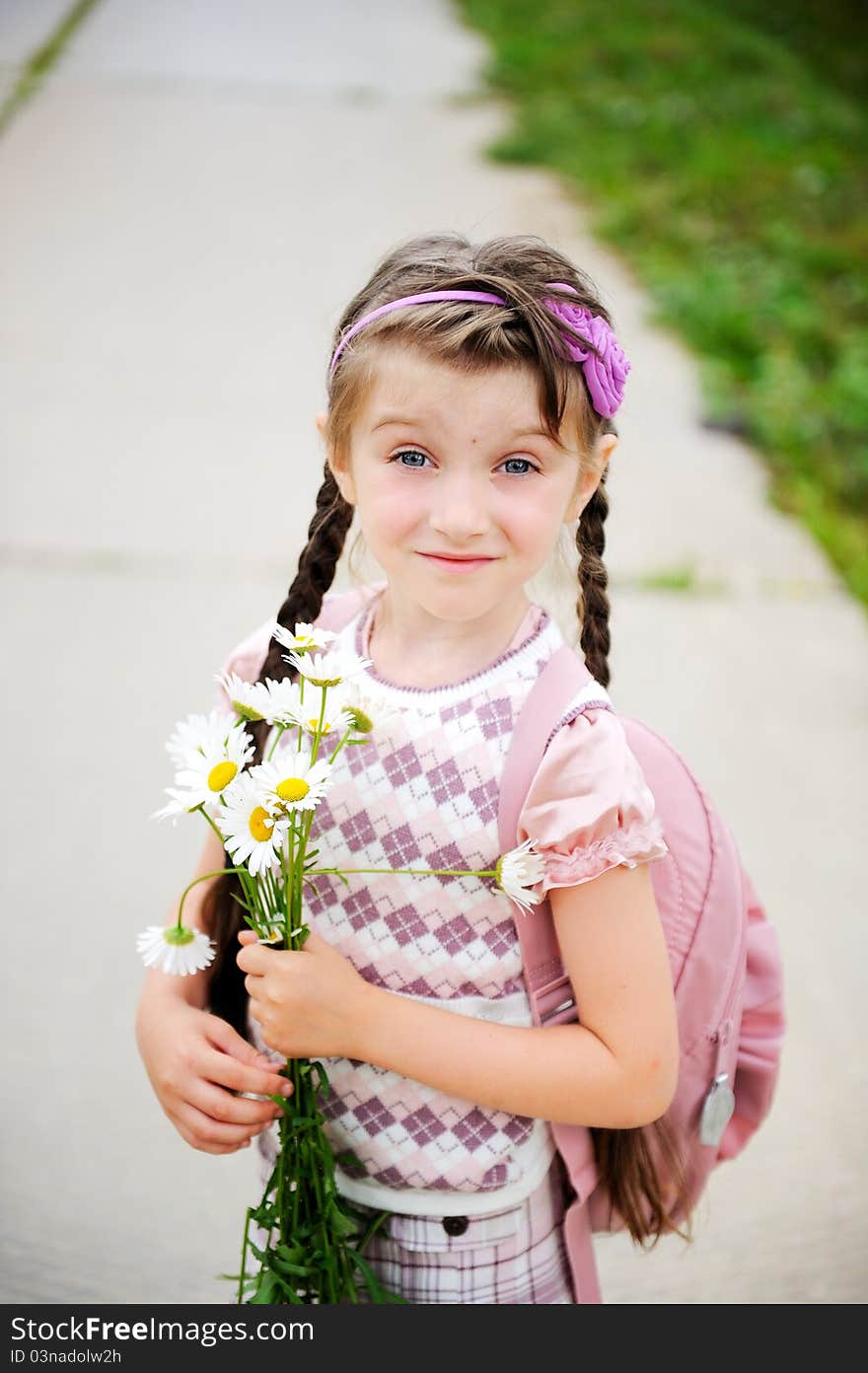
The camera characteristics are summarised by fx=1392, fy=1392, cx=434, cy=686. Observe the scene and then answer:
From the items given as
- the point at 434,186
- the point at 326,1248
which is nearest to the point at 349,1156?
the point at 326,1248

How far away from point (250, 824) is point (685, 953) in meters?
0.51

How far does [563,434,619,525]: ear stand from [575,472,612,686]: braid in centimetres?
6

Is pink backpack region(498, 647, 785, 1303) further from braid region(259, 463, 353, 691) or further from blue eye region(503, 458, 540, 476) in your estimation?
braid region(259, 463, 353, 691)

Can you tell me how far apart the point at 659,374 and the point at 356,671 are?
3.94 metres

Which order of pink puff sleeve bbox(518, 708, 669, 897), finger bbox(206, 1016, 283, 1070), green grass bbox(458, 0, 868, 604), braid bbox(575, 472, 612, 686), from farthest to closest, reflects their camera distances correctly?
green grass bbox(458, 0, 868, 604), braid bbox(575, 472, 612, 686), finger bbox(206, 1016, 283, 1070), pink puff sleeve bbox(518, 708, 669, 897)

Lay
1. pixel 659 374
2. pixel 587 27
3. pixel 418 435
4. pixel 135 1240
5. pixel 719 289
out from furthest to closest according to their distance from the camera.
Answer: pixel 587 27, pixel 719 289, pixel 659 374, pixel 135 1240, pixel 418 435

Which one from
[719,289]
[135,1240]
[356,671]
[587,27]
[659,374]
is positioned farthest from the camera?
[587,27]

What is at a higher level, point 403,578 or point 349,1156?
point 403,578

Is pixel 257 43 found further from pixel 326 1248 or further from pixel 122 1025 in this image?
pixel 326 1248

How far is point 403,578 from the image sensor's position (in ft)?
4.32

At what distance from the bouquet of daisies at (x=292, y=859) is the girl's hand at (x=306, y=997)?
0.06ft

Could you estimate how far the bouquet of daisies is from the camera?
3.65 ft

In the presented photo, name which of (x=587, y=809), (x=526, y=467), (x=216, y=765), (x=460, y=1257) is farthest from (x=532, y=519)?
(x=460, y=1257)

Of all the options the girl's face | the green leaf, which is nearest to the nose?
the girl's face
